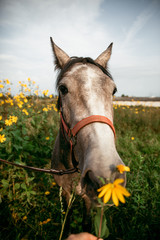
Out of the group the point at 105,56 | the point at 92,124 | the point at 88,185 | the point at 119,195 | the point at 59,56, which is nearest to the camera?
the point at 119,195

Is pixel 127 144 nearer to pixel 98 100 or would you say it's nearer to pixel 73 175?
pixel 73 175

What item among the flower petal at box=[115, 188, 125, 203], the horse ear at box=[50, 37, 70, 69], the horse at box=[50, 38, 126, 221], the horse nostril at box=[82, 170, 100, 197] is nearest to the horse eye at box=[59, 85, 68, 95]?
the horse at box=[50, 38, 126, 221]

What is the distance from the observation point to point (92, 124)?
119 cm

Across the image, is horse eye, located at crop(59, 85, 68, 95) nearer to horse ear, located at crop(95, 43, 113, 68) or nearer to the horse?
the horse

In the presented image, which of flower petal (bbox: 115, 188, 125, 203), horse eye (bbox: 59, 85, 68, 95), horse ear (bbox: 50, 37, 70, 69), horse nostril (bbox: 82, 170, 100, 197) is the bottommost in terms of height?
horse nostril (bbox: 82, 170, 100, 197)

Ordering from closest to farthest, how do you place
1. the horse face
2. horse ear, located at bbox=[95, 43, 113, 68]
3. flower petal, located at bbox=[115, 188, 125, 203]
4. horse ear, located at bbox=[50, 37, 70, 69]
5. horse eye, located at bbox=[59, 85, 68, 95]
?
flower petal, located at bbox=[115, 188, 125, 203] < the horse face < horse eye, located at bbox=[59, 85, 68, 95] < horse ear, located at bbox=[50, 37, 70, 69] < horse ear, located at bbox=[95, 43, 113, 68]

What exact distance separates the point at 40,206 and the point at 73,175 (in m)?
1.29

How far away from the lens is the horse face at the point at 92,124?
92cm

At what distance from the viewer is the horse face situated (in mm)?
922

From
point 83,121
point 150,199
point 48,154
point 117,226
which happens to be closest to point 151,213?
point 150,199

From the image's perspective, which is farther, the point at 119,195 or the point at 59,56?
the point at 59,56

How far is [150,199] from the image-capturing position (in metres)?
2.42

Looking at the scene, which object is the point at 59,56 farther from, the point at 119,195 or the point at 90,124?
the point at 119,195

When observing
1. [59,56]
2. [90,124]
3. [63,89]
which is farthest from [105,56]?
[90,124]
